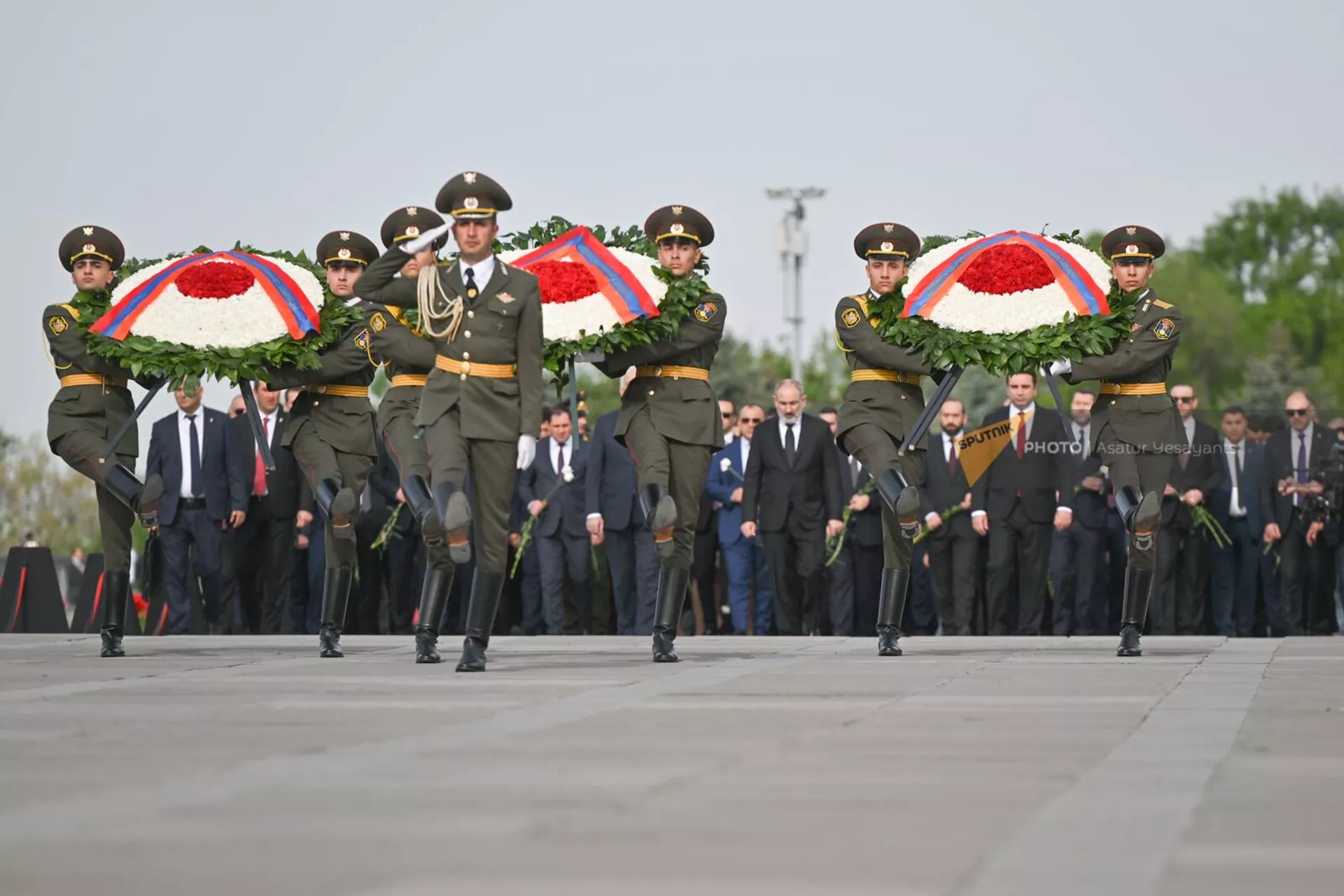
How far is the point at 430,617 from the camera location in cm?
1205

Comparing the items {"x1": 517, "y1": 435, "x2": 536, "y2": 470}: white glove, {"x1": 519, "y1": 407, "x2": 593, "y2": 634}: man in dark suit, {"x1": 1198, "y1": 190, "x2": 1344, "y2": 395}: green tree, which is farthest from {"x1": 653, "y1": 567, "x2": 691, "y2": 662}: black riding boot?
{"x1": 1198, "y1": 190, "x2": 1344, "y2": 395}: green tree

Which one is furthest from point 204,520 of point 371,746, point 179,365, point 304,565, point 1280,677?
point 371,746

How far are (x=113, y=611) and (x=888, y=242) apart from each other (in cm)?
513

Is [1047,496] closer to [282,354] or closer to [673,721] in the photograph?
[282,354]

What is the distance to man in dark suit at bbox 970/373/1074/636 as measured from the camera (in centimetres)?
1931

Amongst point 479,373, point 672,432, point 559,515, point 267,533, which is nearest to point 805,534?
point 559,515

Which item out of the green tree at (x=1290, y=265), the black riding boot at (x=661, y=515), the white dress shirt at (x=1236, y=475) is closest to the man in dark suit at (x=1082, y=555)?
the white dress shirt at (x=1236, y=475)

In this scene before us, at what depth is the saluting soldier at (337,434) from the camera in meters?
13.1

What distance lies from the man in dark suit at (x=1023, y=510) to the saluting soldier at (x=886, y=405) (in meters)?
6.22

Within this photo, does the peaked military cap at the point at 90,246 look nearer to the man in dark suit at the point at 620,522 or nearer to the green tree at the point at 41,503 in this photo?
the man in dark suit at the point at 620,522

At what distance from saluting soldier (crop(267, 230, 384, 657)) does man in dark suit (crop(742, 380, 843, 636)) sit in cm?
655

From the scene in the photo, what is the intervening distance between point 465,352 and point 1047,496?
942 centimetres

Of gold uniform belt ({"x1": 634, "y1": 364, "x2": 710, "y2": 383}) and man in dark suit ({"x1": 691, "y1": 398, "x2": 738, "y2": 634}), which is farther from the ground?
gold uniform belt ({"x1": 634, "y1": 364, "x2": 710, "y2": 383})

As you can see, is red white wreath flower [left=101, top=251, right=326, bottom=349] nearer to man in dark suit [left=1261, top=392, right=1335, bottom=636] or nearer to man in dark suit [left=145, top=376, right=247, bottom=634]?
man in dark suit [left=145, top=376, right=247, bottom=634]
